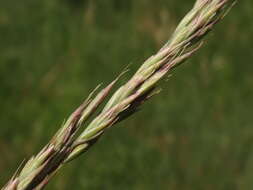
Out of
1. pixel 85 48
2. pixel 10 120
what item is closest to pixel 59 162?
pixel 10 120

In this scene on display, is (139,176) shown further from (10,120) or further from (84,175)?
(10,120)

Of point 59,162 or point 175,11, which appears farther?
point 175,11

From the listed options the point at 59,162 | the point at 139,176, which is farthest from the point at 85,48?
the point at 59,162

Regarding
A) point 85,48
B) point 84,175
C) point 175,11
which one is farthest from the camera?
point 175,11

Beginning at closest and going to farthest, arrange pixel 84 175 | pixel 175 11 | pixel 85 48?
pixel 84 175
pixel 85 48
pixel 175 11

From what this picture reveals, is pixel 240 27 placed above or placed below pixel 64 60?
below

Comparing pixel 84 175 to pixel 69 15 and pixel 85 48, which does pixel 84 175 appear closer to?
pixel 85 48

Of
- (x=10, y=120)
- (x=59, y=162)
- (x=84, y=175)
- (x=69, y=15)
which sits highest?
(x=69, y=15)
